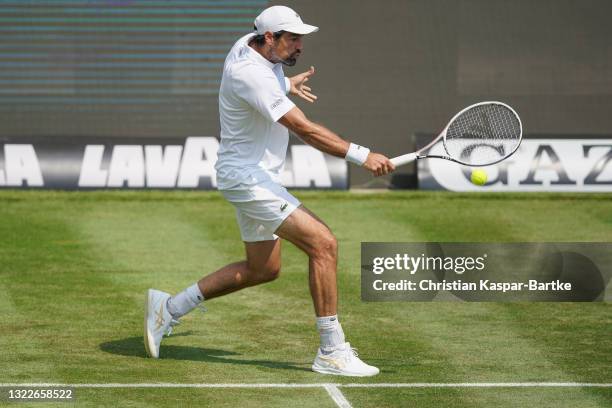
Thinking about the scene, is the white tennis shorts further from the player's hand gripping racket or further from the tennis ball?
the tennis ball

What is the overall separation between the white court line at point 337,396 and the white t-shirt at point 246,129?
4.29ft

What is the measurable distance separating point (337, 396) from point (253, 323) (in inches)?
86.5

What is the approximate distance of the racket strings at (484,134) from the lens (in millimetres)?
7969

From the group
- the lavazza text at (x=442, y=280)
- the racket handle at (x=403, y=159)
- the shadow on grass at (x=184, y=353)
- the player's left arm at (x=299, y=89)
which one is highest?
the player's left arm at (x=299, y=89)

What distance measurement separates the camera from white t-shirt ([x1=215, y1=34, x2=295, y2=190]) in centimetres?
727

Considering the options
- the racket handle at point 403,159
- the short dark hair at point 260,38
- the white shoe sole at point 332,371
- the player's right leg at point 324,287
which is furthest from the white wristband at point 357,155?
the white shoe sole at point 332,371

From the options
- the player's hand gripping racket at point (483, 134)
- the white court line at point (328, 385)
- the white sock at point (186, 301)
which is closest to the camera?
the white court line at point (328, 385)

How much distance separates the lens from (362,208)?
15398mm

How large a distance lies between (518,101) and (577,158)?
135 cm

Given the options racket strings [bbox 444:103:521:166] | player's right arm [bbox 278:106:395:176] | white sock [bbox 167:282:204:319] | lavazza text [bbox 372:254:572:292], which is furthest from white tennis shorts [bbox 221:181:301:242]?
lavazza text [bbox 372:254:572:292]

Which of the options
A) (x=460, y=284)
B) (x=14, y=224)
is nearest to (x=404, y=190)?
(x=14, y=224)

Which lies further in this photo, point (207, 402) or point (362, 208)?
point (362, 208)

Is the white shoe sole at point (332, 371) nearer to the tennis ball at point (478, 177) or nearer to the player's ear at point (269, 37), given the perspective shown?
the tennis ball at point (478, 177)

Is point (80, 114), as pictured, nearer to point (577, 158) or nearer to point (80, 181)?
point (80, 181)
